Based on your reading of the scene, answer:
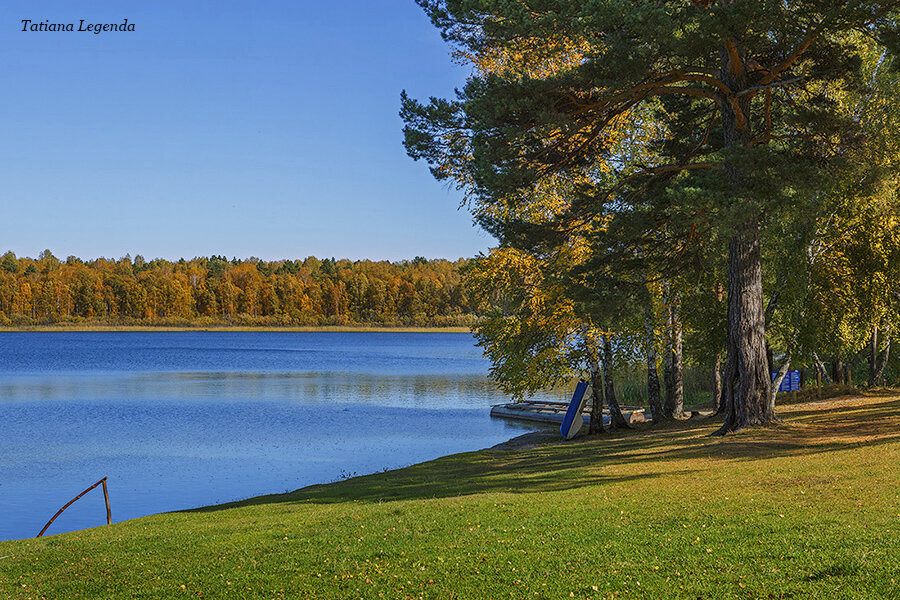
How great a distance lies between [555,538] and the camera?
898cm

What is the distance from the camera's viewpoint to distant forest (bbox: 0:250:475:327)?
15600 cm

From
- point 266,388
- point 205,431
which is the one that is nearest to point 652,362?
point 205,431

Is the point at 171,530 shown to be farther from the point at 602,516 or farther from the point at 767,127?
→ the point at 767,127

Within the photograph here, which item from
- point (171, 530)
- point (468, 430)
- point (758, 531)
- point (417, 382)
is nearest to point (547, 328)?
point (468, 430)

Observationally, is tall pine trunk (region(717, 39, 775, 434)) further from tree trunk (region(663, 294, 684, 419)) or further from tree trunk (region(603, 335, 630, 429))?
tree trunk (region(603, 335, 630, 429))

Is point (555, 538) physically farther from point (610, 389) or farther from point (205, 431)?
point (205, 431)

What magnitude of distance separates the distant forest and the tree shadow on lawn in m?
137

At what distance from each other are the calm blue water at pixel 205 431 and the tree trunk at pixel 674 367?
21.5 ft

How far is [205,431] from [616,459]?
19060 millimetres

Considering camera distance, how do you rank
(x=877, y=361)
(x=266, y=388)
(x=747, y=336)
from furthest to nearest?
(x=266, y=388)
(x=877, y=361)
(x=747, y=336)

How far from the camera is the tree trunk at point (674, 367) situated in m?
23.0

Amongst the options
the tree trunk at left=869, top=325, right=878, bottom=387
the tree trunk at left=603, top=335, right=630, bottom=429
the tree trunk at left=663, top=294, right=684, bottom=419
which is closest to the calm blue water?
the tree trunk at left=603, top=335, right=630, bottom=429

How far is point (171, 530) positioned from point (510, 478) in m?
6.15

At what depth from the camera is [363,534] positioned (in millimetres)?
10227
